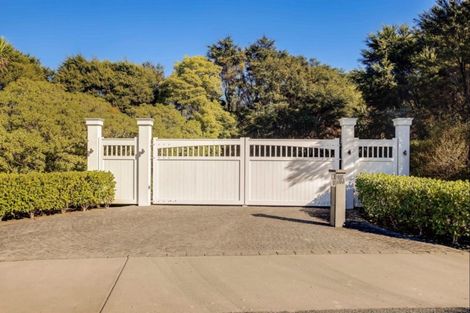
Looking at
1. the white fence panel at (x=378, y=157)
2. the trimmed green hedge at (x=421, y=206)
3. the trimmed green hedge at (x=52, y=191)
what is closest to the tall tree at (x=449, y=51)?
the white fence panel at (x=378, y=157)

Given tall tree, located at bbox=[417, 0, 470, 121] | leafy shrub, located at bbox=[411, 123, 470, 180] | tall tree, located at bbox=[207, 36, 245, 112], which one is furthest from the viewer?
tall tree, located at bbox=[207, 36, 245, 112]

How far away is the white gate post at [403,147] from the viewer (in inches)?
330

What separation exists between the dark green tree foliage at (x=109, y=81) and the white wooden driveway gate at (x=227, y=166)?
46.6 feet

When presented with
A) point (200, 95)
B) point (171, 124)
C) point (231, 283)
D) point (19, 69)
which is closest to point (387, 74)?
point (200, 95)

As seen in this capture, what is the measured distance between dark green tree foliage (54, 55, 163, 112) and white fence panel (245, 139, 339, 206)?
15432mm

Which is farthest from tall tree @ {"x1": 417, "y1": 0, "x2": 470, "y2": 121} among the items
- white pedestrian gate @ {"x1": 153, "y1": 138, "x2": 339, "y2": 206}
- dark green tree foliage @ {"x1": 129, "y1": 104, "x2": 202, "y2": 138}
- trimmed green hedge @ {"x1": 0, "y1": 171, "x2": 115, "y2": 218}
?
trimmed green hedge @ {"x1": 0, "y1": 171, "x2": 115, "y2": 218}

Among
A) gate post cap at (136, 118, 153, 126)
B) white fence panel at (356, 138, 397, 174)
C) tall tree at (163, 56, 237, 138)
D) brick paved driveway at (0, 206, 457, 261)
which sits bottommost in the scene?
brick paved driveway at (0, 206, 457, 261)

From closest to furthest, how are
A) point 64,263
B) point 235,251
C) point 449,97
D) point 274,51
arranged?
point 64,263
point 235,251
point 449,97
point 274,51

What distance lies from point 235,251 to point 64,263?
6.77ft

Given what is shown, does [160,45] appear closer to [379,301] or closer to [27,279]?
[27,279]

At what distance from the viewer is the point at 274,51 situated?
973 inches

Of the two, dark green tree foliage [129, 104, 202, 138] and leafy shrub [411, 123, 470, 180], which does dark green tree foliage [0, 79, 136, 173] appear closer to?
dark green tree foliage [129, 104, 202, 138]

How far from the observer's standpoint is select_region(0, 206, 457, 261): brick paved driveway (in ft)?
15.5

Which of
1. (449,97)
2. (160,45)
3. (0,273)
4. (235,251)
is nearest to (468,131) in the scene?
(449,97)
